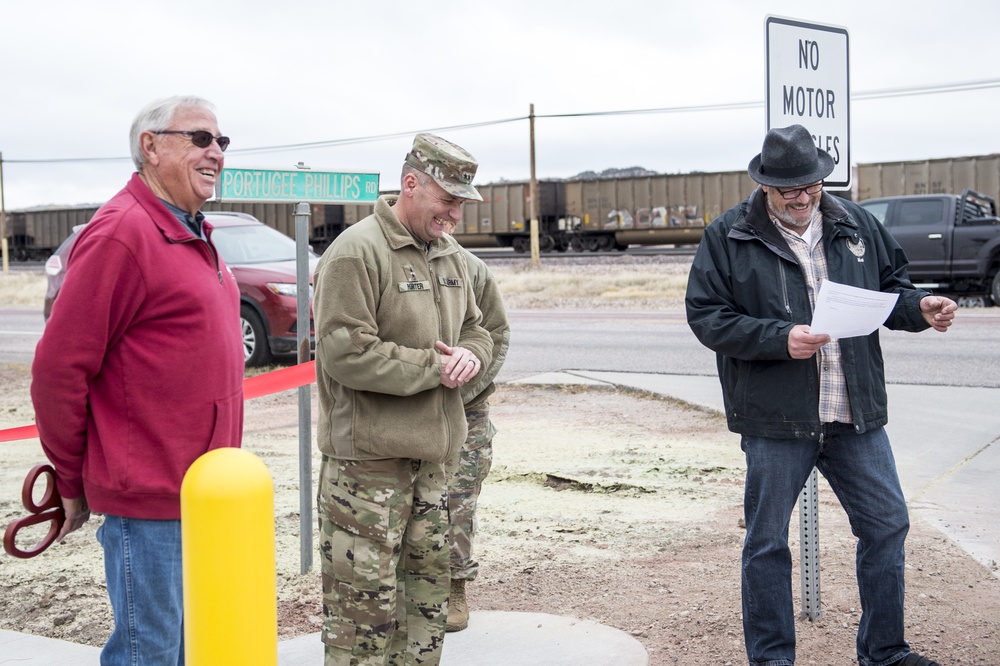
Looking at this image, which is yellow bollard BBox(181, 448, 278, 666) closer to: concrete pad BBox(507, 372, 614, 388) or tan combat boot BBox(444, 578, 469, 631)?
tan combat boot BBox(444, 578, 469, 631)

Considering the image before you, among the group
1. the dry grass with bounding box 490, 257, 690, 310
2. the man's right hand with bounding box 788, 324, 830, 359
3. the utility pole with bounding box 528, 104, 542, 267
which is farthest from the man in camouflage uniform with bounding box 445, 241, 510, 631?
the utility pole with bounding box 528, 104, 542, 267

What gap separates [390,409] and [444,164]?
0.76 meters

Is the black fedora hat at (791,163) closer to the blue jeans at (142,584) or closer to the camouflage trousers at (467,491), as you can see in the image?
the camouflage trousers at (467,491)

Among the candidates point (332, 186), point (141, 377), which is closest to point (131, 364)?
point (141, 377)

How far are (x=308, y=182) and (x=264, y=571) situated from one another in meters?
3.48

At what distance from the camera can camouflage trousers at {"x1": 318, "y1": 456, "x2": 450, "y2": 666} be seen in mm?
3229

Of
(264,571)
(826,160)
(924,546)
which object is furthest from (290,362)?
(264,571)

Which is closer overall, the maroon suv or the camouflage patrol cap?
the camouflage patrol cap

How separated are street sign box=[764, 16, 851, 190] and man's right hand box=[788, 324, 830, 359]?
113 cm

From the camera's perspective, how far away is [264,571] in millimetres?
1686

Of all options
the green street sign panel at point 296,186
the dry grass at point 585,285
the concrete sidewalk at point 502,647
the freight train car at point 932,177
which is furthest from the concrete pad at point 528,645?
the freight train car at point 932,177

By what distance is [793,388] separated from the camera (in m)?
3.62

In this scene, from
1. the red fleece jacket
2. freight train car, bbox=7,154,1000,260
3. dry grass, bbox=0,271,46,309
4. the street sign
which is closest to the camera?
the red fleece jacket

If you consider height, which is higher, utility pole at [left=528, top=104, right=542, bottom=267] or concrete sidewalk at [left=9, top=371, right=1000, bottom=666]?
utility pole at [left=528, top=104, right=542, bottom=267]
